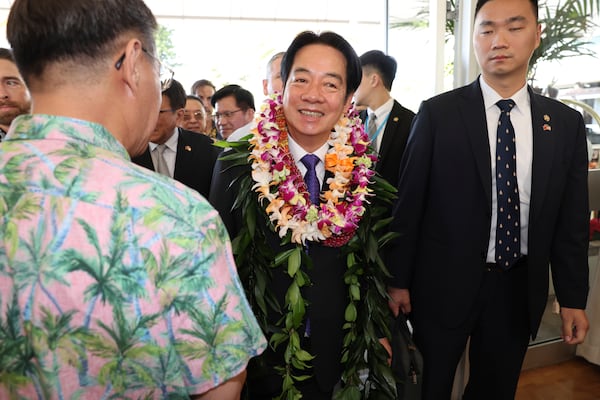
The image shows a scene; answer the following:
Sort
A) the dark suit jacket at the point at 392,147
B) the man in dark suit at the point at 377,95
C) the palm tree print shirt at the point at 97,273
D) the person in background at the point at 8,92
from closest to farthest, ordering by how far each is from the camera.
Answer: the palm tree print shirt at the point at 97,273, the person in background at the point at 8,92, the dark suit jacket at the point at 392,147, the man in dark suit at the point at 377,95

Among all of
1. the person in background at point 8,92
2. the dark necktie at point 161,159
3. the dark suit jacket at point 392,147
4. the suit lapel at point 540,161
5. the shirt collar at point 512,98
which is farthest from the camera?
the dark suit jacket at point 392,147

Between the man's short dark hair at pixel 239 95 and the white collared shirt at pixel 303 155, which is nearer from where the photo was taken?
the white collared shirt at pixel 303 155

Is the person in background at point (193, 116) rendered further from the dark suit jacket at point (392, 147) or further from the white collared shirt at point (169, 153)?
the dark suit jacket at point (392, 147)

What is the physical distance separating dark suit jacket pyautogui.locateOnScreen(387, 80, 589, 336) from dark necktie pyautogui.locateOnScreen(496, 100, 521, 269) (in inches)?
1.8

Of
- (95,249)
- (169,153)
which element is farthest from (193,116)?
(95,249)

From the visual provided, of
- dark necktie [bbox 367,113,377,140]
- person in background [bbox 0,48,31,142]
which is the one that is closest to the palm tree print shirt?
person in background [bbox 0,48,31,142]

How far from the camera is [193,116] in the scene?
12.0 feet

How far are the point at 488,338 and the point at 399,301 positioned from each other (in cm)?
37

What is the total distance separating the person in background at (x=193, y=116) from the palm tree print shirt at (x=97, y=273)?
2.95 m

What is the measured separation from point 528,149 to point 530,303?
1.90ft

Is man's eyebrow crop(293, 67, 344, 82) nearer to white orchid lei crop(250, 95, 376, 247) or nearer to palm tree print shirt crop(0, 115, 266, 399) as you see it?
white orchid lei crop(250, 95, 376, 247)

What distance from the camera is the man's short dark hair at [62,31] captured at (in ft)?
2.35

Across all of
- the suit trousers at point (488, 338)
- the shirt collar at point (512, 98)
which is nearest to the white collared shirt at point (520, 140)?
the shirt collar at point (512, 98)

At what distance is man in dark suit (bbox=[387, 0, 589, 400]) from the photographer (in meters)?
1.77
